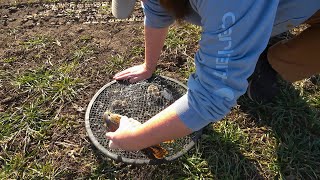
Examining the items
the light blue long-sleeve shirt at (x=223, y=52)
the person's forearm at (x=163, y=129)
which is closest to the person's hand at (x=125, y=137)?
the person's forearm at (x=163, y=129)

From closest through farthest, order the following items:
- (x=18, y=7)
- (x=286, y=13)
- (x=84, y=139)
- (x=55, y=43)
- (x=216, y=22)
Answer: (x=216, y=22), (x=286, y=13), (x=84, y=139), (x=55, y=43), (x=18, y=7)

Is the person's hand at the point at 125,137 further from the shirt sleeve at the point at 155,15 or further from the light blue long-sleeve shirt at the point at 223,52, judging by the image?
the shirt sleeve at the point at 155,15

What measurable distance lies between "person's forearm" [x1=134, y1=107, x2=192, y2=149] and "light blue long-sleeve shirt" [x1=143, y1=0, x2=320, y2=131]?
0.03m

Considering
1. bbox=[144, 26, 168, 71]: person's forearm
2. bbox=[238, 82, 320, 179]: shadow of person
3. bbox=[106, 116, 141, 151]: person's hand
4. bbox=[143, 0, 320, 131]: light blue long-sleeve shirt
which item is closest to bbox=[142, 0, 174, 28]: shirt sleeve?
bbox=[144, 26, 168, 71]: person's forearm

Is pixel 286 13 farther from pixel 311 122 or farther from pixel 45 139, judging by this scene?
pixel 45 139

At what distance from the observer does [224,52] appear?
1209 mm

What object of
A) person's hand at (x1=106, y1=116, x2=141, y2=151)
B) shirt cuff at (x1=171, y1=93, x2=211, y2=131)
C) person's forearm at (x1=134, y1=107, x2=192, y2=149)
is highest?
shirt cuff at (x1=171, y1=93, x2=211, y2=131)

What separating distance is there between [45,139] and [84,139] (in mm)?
204

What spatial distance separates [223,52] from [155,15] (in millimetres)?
636

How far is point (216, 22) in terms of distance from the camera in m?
1.19

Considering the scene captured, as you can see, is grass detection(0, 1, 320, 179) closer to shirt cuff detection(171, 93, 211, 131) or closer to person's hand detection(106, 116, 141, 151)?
person's hand detection(106, 116, 141, 151)

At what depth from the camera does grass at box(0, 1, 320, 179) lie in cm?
184

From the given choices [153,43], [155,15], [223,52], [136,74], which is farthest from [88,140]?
[223,52]

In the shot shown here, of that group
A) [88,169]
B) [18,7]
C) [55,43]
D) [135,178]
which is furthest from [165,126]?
[18,7]
